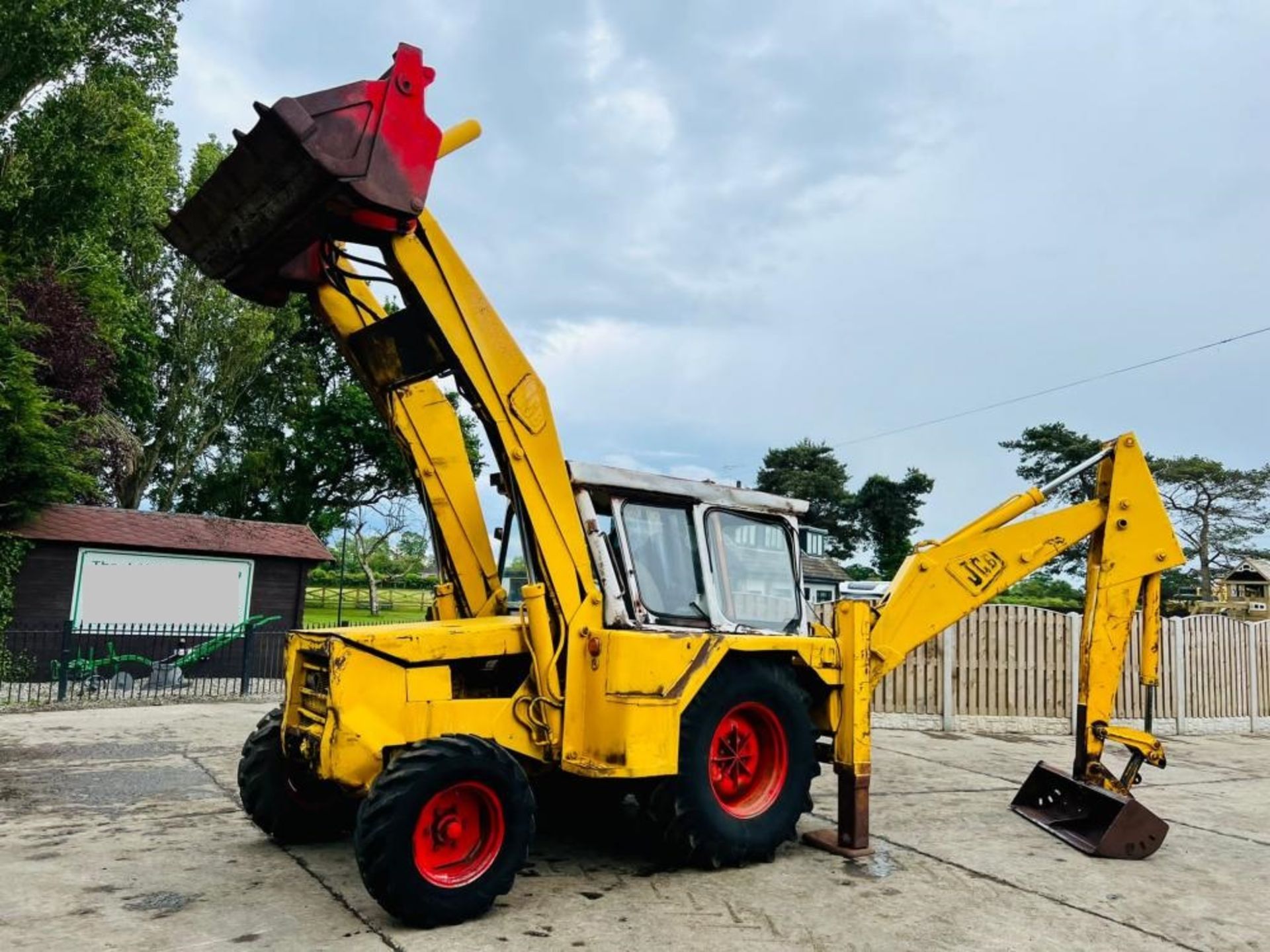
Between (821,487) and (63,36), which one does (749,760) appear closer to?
(63,36)

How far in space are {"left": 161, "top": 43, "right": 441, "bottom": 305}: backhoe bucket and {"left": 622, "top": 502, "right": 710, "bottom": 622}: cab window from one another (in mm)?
2168

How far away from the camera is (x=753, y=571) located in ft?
19.9

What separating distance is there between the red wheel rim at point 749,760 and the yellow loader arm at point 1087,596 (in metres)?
0.49

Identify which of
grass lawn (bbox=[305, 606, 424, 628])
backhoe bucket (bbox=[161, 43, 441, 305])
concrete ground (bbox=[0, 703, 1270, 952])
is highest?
backhoe bucket (bbox=[161, 43, 441, 305])

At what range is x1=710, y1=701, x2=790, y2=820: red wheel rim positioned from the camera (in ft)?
18.5

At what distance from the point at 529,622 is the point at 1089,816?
171 inches

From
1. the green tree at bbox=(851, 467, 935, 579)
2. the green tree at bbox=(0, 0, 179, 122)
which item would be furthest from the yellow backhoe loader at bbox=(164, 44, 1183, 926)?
the green tree at bbox=(851, 467, 935, 579)

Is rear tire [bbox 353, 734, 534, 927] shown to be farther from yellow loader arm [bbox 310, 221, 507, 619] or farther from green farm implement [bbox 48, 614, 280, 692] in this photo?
green farm implement [bbox 48, 614, 280, 692]

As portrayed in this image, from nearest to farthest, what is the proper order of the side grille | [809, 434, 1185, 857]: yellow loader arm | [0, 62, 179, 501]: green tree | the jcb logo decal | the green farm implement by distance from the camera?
1. the side grille
2. [809, 434, 1185, 857]: yellow loader arm
3. the jcb logo decal
4. the green farm implement
5. [0, 62, 179, 501]: green tree

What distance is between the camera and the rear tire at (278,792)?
18.4ft

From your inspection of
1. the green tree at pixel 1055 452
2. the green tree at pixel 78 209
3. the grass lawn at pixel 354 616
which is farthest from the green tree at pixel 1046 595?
the green tree at pixel 78 209

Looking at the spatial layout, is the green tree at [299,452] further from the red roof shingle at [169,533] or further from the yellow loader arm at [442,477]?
the yellow loader arm at [442,477]

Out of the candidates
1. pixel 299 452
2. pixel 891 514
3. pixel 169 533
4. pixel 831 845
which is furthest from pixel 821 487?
pixel 831 845

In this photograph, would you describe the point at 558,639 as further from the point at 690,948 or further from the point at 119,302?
the point at 119,302
